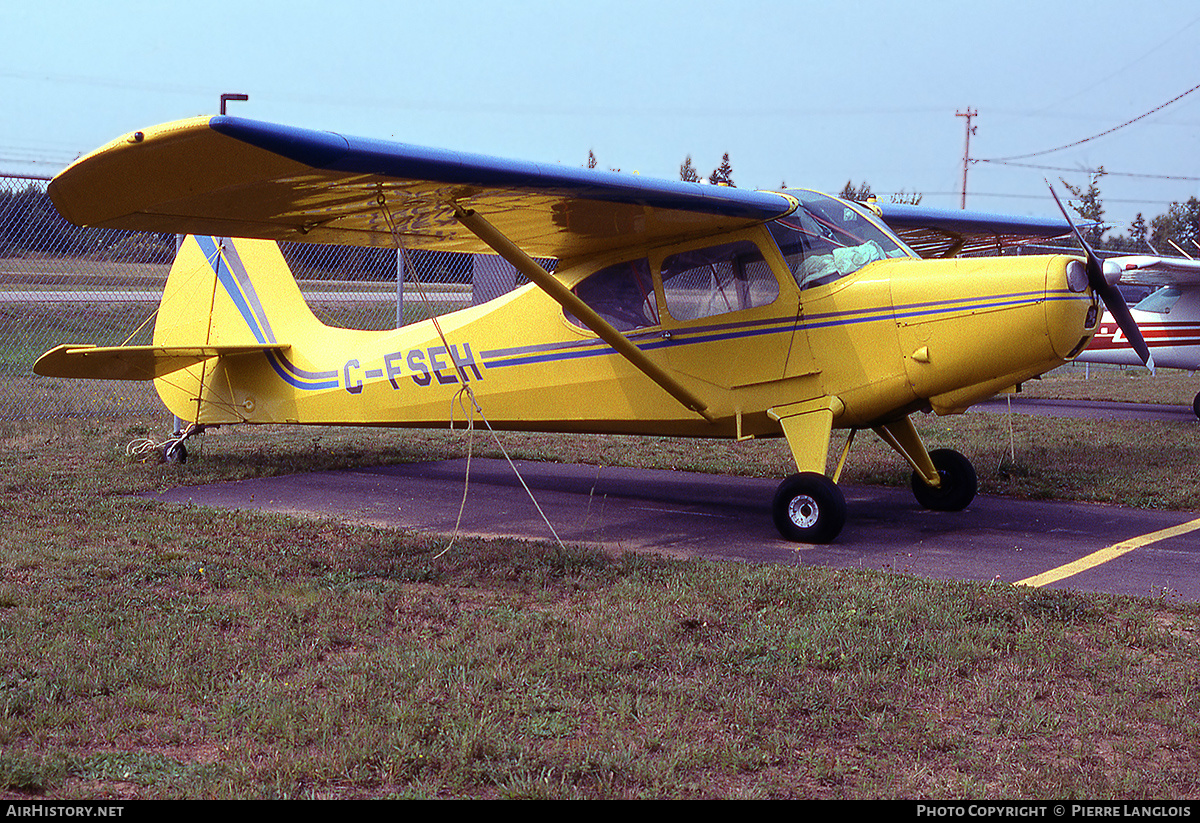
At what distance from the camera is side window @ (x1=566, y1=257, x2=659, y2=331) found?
8148 millimetres

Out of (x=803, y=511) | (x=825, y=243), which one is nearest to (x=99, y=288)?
(x=825, y=243)

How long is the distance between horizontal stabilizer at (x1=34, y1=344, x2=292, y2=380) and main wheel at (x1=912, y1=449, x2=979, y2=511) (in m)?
6.20

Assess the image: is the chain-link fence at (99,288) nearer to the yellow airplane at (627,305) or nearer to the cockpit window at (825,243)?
the yellow airplane at (627,305)

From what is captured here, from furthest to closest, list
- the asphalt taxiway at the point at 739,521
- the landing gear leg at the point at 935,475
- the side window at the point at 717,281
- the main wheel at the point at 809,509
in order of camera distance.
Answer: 1. the landing gear leg at the point at 935,475
2. the side window at the point at 717,281
3. the main wheel at the point at 809,509
4. the asphalt taxiway at the point at 739,521

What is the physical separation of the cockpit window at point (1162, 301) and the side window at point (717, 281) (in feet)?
44.0

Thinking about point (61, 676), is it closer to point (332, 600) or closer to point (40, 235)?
point (332, 600)

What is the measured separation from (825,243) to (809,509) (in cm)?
202

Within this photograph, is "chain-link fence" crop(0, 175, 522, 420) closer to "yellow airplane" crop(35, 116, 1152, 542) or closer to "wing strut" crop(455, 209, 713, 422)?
"yellow airplane" crop(35, 116, 1152, 542)

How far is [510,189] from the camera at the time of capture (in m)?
6.54

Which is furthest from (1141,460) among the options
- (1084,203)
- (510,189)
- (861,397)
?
(1084,203)

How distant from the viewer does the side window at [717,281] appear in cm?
768

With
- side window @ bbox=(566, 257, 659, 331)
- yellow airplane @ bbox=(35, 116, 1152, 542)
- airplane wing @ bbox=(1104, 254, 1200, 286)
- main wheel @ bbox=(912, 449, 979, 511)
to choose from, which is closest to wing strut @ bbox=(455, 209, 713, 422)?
yellow airplane @ bbox=(35, 116, 1152, 542)

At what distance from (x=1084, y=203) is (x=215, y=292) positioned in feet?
137

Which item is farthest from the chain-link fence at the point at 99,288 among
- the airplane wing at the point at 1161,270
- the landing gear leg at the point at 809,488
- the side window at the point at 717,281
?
Result: the airplane wing at the point at 1161,270
